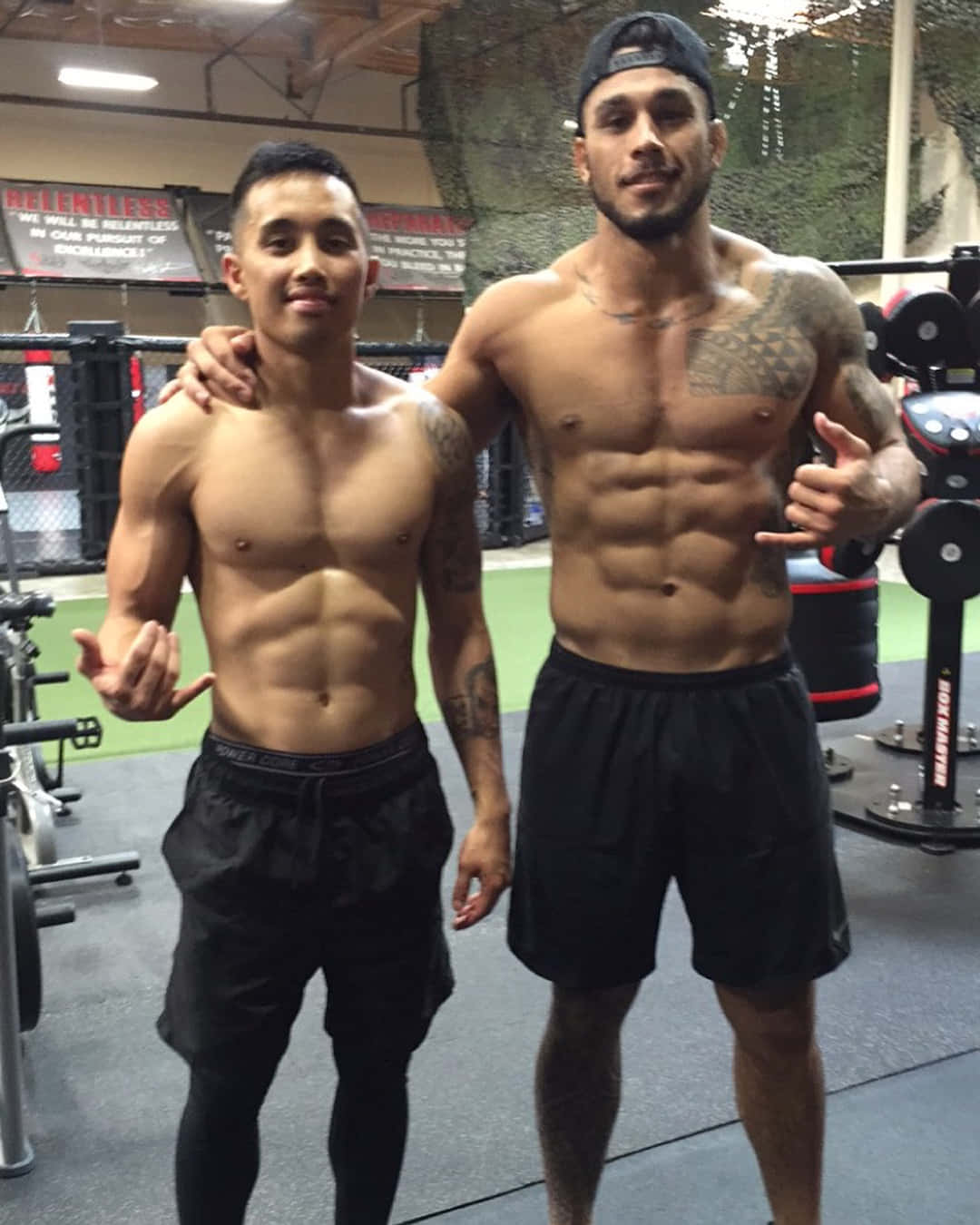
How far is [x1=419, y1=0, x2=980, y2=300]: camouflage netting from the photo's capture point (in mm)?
7234

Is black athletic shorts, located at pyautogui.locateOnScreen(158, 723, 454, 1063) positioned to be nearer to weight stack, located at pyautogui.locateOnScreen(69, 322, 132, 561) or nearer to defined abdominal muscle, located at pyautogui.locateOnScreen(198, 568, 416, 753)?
defined abdominal muscle, located at pyautogui.locateOnScreen(198, 568, 416, 753)

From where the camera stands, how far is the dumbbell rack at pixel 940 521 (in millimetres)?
3180

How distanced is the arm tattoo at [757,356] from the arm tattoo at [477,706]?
473 mm

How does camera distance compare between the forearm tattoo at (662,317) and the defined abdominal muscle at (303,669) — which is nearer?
the defined abdominal muscle at (303,669)

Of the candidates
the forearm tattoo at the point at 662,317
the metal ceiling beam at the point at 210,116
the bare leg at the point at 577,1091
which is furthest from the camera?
Answer: the metal ceiling beam at the point at 210,116

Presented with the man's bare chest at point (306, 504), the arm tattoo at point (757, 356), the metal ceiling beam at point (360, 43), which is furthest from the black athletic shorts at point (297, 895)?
the metal ceiling beam at point (360, 43)

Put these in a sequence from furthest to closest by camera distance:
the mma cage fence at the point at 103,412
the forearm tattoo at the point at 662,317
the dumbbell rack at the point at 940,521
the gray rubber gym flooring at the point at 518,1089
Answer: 1. the mma cage fence at the point at 103,412
2. the dumbbell rack at the point at 940,521
3. the gray rubber gym flooring at the point at 518,1089
4. the forearm tattoo at the point at 662,317

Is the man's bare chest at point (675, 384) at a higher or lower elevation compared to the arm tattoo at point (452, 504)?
higher

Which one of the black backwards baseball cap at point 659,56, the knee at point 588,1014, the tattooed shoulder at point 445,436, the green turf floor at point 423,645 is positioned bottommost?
the green turf floor at point 423,645

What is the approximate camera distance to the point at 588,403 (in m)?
1.58

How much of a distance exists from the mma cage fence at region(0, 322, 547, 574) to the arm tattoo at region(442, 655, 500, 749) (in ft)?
8.05

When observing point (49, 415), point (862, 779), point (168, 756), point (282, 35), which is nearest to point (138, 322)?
point (282, 35)

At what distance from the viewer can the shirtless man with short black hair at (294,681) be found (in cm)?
137

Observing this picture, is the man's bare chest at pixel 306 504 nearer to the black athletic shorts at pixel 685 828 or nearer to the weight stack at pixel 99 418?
the black athletic shorts at pixel 685 828
